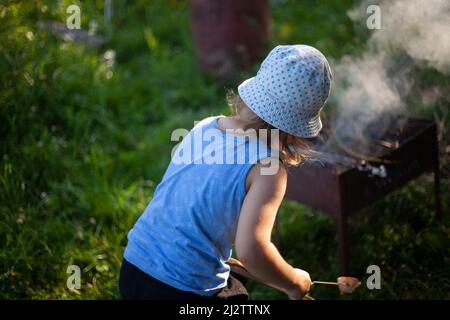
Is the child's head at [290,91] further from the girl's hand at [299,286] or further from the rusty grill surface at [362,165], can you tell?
the rusty grill surface at [362,165]

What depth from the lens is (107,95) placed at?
5590 millimetres

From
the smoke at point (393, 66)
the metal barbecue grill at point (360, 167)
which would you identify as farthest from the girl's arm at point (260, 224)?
the smoke at point (393, 66)

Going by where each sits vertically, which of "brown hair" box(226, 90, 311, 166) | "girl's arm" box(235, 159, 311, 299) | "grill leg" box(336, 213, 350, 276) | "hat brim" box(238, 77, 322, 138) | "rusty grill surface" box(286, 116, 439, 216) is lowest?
"grill leg" box(336, 213, 350, 276)

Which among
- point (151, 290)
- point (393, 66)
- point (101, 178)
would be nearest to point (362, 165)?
point (393, 66)

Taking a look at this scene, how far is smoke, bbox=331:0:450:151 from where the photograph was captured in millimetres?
3930

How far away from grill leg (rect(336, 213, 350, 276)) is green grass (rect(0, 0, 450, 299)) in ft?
0.59

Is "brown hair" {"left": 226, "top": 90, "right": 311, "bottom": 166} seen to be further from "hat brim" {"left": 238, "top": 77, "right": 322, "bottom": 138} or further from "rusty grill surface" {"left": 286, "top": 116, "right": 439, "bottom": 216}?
"rusty grill surface" {"left": 286, "top": 116, "right": 439, "bottom": 216}

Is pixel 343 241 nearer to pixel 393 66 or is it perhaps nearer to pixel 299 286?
pixel 299 286

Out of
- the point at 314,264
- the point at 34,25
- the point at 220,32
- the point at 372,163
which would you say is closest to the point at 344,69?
the point at 372,163

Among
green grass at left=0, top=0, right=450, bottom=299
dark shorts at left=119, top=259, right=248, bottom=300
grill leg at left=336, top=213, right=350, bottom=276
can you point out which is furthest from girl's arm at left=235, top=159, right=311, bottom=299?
green grass at left=0, top=0, right=450, bottom=299

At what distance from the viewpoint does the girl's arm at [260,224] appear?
2068 millimetres

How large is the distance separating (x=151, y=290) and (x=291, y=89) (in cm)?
97

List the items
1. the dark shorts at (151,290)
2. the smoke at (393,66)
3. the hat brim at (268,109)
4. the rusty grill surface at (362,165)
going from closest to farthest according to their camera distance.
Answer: the hat brim at (268,109)
the dark shorts at (151,290)
the rusty grill surface at (362,165)
the smoke at (393,66)
